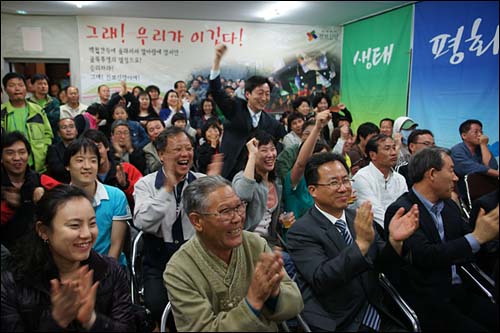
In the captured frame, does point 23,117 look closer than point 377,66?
Yes

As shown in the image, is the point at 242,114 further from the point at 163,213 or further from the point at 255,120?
the point at 163,213

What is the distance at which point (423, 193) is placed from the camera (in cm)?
164

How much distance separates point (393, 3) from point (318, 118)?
10.4 feet

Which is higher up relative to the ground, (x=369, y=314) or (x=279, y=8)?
(x=279, y=8)

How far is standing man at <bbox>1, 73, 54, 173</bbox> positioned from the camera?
292 cm

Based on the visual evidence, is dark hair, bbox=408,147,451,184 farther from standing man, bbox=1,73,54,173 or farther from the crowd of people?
standing man, bbox=1,73,54,173

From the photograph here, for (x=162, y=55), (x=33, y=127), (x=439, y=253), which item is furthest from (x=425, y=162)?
(x=162, y=55)

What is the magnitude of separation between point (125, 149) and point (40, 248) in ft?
6.50

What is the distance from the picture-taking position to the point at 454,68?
13.9 ft

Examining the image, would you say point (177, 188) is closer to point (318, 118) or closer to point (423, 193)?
point (318, 118)

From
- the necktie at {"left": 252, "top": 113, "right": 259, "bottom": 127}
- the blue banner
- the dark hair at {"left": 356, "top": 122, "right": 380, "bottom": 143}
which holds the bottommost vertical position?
the dark hair at {"left": 356, "top": 122, "right": 380, "bottom": 143}

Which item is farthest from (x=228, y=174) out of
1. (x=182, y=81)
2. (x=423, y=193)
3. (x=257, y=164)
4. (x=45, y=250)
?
(x=182, y=81)

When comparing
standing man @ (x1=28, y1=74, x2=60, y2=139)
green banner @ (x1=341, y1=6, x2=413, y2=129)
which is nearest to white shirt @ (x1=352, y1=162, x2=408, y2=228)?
standing man @ (x1=28, y1=74, x2=60, y2=139)

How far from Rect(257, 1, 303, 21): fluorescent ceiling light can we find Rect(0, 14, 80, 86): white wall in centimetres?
A: 396
